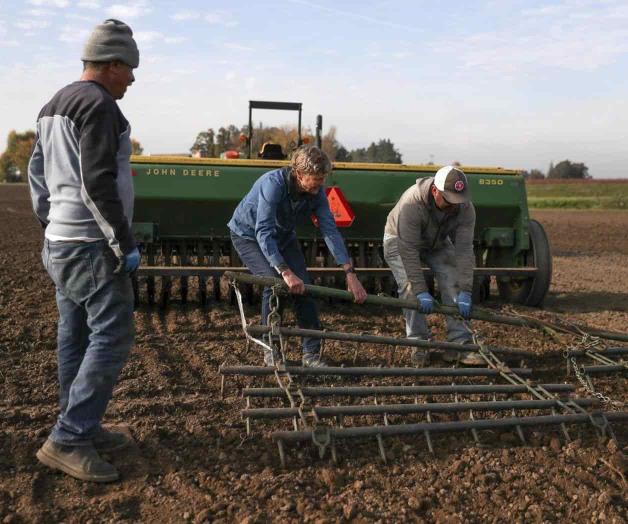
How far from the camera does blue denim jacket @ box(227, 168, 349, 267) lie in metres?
4.71

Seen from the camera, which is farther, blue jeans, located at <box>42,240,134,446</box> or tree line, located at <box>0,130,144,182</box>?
tree line, located at <box>0,130,144,182</box>

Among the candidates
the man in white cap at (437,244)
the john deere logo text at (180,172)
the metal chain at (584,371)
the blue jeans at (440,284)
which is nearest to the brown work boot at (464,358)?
the man in white cap at (437,244)

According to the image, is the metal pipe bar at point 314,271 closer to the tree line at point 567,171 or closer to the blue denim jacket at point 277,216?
the blue denim jacket at point 277,216

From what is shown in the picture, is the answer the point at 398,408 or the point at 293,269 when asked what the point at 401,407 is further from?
→ the point at 293,269

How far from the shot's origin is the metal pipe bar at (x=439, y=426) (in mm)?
3336

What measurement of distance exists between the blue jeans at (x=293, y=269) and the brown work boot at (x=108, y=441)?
1665mm

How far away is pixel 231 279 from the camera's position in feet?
14.4

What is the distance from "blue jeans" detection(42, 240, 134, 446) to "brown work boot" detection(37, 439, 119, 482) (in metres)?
0.04

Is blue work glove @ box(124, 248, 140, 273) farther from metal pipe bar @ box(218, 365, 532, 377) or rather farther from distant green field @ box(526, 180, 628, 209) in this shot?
distant green field @ box(526, 180, 628, 209)

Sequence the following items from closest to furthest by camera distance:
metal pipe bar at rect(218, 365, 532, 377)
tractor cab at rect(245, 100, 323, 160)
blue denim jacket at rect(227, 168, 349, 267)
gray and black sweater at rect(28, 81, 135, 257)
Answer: gray and black sweater at rect(28, 81, 135, 257), metal pipe bar at rect(218, 365, 532, 377), blue denim jacket at rect(227, 168, 349, 267), tractor cab at rect(245, 100, 323, 160)

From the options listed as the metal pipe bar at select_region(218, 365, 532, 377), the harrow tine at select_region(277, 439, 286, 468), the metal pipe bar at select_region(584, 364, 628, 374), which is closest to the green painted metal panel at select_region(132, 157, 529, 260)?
the metal pipe bar at select_region(584, 364, 628, 374)

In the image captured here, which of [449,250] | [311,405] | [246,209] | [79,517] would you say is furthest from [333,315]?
[79,517]

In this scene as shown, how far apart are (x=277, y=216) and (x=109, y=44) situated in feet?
6.69

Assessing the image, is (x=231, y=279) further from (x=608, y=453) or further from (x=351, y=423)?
(x=608, y=453)
